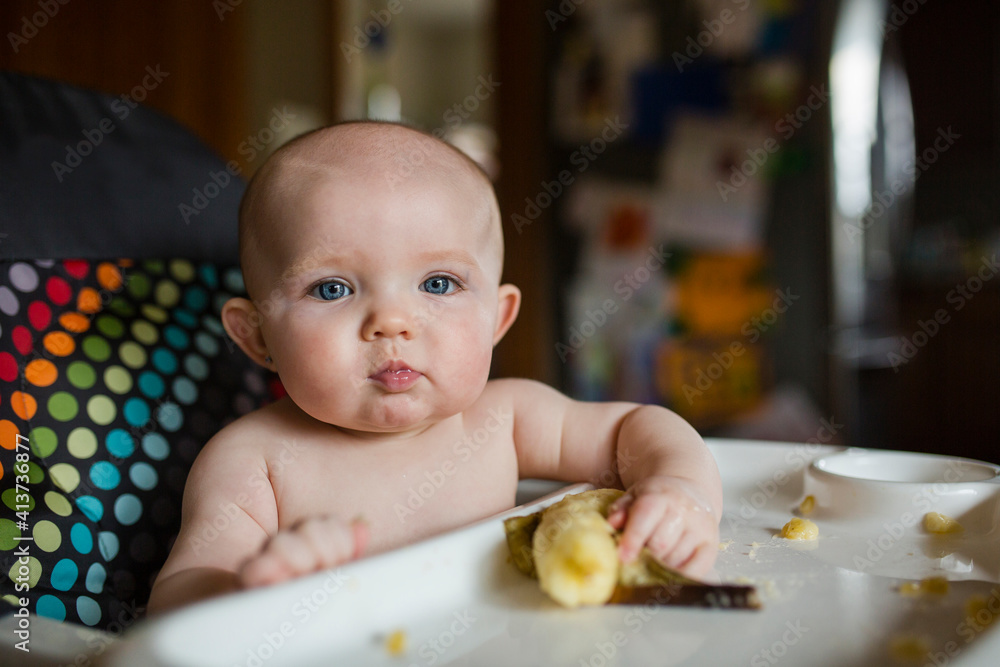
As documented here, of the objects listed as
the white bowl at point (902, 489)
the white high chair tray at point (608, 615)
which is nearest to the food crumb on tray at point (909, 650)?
the white high chair tray at point (608, 615)

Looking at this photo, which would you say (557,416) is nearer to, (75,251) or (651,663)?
(651,663)

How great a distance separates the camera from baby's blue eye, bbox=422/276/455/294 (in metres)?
0.77

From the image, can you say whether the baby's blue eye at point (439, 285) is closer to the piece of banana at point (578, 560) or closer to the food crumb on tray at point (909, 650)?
the piece of banana at point (578, 560)

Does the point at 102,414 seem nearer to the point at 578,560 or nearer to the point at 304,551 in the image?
the point at 304,551

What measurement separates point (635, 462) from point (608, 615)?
26 centimetres

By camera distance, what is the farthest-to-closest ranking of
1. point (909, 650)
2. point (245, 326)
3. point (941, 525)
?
point (245, 326), point (941, 525), point (909, 650)

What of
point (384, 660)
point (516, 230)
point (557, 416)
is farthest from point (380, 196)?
point (516, 230)

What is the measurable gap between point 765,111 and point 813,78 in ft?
0.57

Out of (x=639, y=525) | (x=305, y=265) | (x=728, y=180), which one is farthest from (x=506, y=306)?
(x=728, y=180)

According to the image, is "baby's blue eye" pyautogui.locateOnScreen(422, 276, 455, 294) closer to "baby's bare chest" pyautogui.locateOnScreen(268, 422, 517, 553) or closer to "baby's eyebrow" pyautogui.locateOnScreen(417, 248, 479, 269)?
"baby's eyebrow" pyautogui.locateOnScreen(417, 248, 479, 269)

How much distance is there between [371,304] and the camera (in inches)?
28.3

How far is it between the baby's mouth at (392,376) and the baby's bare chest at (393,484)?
108 millimetres

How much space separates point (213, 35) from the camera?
3.13 metres

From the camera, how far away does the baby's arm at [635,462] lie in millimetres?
595
